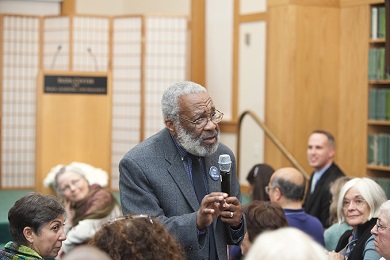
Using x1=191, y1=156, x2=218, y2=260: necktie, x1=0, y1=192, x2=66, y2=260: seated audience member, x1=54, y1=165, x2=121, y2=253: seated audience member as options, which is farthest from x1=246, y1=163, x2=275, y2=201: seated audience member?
x1=0, y1=192, x2=66, y2=260: seated audience member

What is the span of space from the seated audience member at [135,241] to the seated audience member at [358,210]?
1780mm

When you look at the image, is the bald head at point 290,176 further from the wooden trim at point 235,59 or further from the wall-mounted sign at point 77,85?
the wooden trim at point 235,59

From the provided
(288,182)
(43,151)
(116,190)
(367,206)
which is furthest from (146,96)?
(367,206)

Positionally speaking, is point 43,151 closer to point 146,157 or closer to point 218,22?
point 218,22

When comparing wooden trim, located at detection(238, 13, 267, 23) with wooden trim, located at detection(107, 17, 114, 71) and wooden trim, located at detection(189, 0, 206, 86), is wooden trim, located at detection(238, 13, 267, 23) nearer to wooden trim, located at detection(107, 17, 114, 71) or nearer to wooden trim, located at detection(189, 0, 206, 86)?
wooden trim, located at detection(189, 0, 206, 86)

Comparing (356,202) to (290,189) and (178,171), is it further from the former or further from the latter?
(178,171)

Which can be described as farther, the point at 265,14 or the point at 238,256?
the point at 265,14

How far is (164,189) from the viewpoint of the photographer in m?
3.32

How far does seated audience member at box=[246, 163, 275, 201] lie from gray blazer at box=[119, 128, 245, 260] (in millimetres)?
2255

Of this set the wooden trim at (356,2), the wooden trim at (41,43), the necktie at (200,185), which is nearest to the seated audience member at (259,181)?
the necktie at (200,185)

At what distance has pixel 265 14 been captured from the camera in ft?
32.4

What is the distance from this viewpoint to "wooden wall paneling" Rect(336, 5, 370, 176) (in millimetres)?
8680

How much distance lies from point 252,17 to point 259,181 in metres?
4.73

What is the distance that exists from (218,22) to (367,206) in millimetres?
6556
